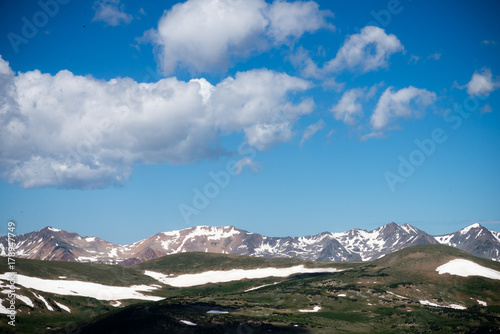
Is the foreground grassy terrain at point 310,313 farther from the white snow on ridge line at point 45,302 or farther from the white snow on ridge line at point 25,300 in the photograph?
the white snow on ridge line at point 45,302

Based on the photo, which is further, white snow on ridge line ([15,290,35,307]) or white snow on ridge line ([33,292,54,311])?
white snow on ridge line ([33,292,54,311])

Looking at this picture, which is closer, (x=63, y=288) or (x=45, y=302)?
(x=45, y=302)

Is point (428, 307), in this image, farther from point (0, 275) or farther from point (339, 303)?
point (0, 275)

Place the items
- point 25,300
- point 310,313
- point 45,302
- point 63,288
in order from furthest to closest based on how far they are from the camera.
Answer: point 63,288
point 310,313
point 45,302
point 25,300

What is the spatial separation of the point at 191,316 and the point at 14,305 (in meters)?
55.9

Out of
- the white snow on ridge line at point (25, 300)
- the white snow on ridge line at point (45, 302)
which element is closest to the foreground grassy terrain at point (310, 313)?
the white snow on ridge line at point (25, 300)

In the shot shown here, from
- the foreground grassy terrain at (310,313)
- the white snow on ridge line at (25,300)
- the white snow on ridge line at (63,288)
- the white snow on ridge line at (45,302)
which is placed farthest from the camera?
the white snow on ridge line at (63,288)

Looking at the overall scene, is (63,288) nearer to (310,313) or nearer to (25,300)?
(25,300)

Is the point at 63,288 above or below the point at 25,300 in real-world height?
above

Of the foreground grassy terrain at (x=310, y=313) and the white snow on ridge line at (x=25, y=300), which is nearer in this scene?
the foreground grassy terrain at (x=310, y=313)

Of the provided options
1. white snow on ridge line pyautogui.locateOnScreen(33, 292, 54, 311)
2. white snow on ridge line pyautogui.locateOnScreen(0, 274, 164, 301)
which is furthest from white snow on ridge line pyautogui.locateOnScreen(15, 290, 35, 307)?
white snow on ridge line pyautogui.locateOnScreen(0, 274, 164, 301)

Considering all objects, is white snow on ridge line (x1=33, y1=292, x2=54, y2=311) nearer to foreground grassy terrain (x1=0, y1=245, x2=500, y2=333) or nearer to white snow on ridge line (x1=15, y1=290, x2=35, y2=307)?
foreground grassy terrain (x1=0, y1=245, x2=500, y2=333)

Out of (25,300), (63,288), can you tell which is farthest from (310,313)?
(63,288)

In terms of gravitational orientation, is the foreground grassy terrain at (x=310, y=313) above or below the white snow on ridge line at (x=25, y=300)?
below
